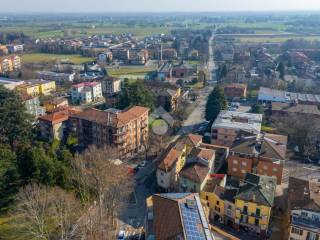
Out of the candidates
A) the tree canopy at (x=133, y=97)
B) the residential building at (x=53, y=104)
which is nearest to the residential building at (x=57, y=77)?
the residential building at (x=53, y=104)

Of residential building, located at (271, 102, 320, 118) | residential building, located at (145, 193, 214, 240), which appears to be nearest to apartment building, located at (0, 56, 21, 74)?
residential building, located at (271, 102, 320, 118)

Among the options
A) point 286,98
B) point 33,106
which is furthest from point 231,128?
point 33,106

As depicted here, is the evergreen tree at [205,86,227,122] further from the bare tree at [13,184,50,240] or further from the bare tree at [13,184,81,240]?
the bare tree at [13,184,50,240]

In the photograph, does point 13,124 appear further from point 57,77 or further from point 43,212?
point 57,77

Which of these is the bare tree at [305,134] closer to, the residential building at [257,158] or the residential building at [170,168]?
the residential building at [257,158]

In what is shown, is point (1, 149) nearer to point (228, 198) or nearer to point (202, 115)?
point (228, 198)

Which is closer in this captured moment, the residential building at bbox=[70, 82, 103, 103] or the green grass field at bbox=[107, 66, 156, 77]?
the residential building at bbox=[70, 82, 103, 103]
